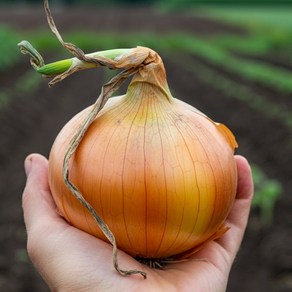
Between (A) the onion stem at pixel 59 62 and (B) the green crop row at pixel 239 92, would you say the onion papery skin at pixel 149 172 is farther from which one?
(B) the green crop row at pixel 239 92

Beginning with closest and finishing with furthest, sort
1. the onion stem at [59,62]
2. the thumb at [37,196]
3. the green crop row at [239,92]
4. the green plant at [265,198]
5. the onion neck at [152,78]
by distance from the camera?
the onion stem at [59,62]
the onion neck at [152,78]
the thumb at [37,196]
the green plant at [265,198]
the green crop row at [239,92]

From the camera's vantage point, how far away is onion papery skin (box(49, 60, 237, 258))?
5.86ft

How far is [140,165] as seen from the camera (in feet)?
5.84

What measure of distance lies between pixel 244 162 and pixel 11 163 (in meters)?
4.65

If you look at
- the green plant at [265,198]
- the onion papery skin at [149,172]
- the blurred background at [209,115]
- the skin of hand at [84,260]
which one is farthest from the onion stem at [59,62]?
the green plant at [265,198]

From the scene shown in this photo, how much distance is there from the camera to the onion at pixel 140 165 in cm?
178

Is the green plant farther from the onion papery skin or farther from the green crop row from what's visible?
the onion papery skin

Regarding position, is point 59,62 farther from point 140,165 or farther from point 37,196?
point 37,196

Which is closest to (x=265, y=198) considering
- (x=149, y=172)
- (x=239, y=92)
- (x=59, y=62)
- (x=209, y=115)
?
(x=149, y=172)

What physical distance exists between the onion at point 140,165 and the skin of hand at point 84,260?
0.07 metres

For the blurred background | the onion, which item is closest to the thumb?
the onion

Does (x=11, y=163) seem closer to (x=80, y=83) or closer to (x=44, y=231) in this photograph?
(x=44, y=231)

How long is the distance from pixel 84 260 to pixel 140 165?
44 centimetres

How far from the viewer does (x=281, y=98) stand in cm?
941
